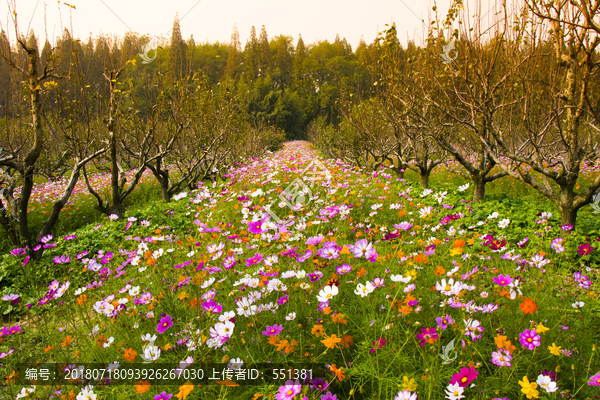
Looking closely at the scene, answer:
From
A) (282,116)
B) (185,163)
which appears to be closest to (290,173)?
→ (185,163)

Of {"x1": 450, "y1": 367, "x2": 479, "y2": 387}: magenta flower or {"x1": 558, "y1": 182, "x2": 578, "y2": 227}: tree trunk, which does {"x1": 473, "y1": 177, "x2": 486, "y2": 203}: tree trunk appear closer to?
{"x1": 558, "y1": 182, "x2": 578, "y2": 227}: tree trunk

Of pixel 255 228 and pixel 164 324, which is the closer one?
pixel 164 324

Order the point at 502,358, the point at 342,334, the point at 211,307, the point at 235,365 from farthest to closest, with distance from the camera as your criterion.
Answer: the point at 342,334 → the point at 211,307 → the point at 235,365 → the point at 502,358

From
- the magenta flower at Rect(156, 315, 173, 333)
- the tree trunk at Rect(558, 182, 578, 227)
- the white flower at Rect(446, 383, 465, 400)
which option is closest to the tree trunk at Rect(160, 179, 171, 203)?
the magenta flower at Rect(156, 315, 173, 333)

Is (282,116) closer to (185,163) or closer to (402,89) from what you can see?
(185,163)

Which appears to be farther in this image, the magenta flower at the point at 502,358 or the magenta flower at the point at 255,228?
the magenta flower at the point at 255,228

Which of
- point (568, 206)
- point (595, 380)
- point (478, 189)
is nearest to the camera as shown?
point (595, 380)

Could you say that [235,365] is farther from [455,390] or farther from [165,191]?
[165,191]

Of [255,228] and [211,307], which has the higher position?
[255,228]

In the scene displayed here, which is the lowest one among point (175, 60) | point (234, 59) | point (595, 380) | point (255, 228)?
point (595, 380)

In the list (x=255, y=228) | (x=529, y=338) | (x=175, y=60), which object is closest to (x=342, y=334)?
(x=529, y=338)

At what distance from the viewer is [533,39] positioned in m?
2.94

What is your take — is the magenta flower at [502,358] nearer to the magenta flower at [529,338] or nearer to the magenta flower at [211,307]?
the magenta flower at [529,338]

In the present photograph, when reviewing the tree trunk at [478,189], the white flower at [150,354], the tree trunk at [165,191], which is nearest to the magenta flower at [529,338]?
the white flower at [150,354]
